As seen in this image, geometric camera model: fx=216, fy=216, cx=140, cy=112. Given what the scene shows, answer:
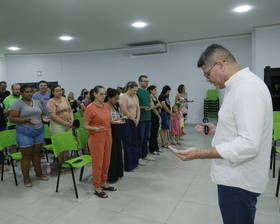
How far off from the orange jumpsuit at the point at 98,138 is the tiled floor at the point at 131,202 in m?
0.39

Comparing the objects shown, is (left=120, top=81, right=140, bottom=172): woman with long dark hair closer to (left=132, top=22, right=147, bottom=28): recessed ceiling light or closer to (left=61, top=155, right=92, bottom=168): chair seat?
(left=61, top=155, right=92, bottom=168): chair seat

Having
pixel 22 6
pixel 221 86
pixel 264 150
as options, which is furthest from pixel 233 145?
pixel 22 6

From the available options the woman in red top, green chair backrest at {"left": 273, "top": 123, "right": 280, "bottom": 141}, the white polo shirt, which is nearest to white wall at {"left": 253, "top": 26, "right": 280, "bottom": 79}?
green chair backrest at {"left": 273, "top": 123, "right": 280, "bottom": 141}

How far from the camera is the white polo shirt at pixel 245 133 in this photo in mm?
984

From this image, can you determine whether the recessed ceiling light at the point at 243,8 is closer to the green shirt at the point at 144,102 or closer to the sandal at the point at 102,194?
the green shirt at the point at 144,102

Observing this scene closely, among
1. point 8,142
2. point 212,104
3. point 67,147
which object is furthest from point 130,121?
point 212,104

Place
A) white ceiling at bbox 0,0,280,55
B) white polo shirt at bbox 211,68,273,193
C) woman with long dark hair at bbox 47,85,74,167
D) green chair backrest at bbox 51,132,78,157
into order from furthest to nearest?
white ceiling at bbox 0,0,280,55, woman with long dark hair at bbox 47,85,74,167, green chair backrest at bbox 51,132,78,157, white polo shirt at bbox 211,68,273,193

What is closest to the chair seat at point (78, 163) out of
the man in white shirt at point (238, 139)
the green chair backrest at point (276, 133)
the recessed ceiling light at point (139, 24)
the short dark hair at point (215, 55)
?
the man in white shirt at point (238, 139)

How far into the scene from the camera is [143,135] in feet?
13.6

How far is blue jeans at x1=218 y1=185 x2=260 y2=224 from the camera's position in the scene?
45.7 inches

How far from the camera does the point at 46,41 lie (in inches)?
303

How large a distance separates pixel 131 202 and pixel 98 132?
975mm

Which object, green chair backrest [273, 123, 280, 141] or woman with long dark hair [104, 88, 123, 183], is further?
green chair backrest [273, 123, 280, 141]

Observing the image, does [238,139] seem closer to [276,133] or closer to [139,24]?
[276,133]
